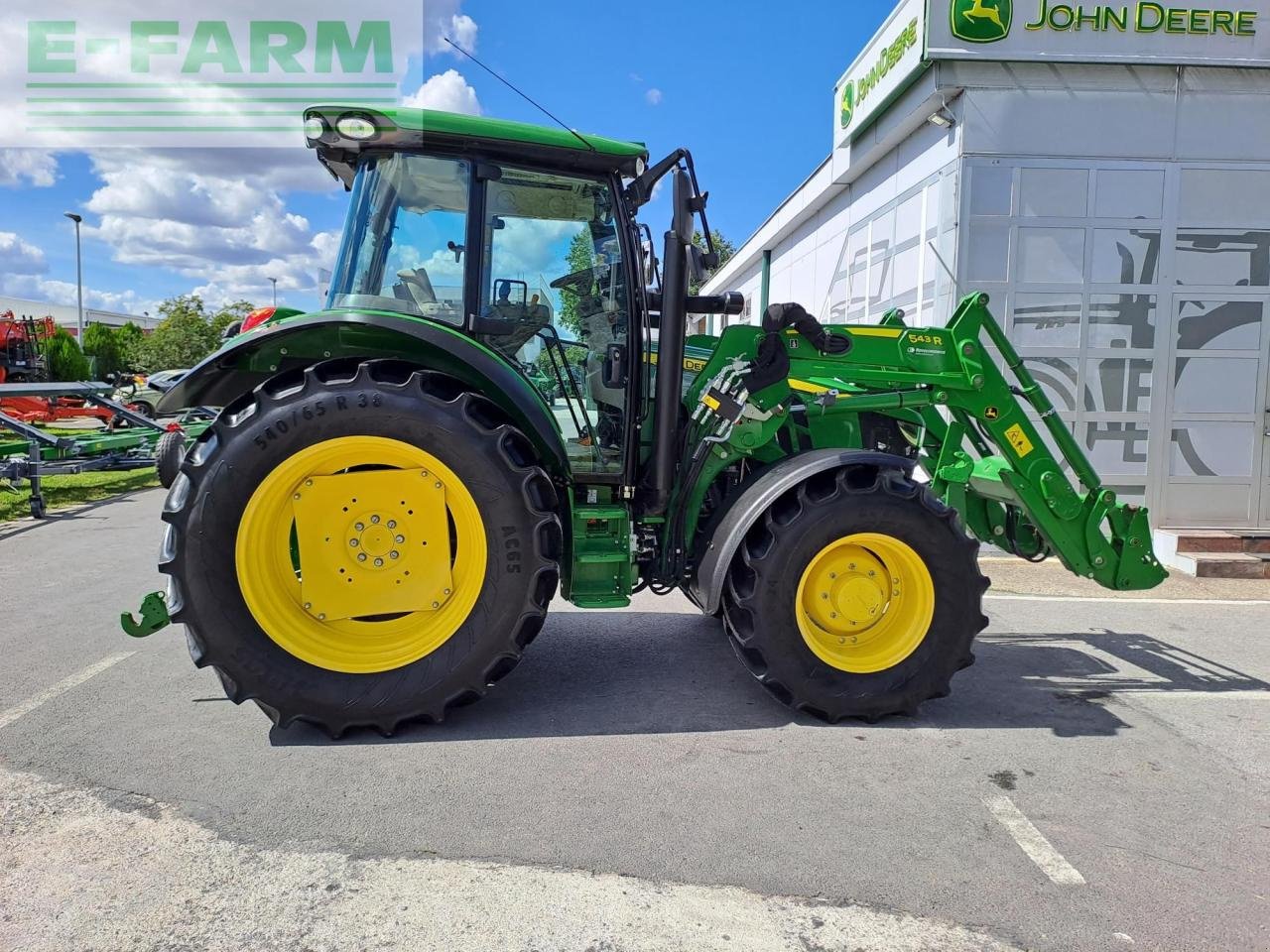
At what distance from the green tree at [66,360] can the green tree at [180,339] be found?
2.45 meters

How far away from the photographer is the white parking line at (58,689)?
3529 millimetres

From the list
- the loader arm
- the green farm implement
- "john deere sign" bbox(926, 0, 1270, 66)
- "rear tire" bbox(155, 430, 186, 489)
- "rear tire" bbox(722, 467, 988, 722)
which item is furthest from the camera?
the green farm implement

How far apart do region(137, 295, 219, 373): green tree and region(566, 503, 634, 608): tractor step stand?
3236cm

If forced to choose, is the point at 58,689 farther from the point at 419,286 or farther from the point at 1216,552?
the point at 1216,552

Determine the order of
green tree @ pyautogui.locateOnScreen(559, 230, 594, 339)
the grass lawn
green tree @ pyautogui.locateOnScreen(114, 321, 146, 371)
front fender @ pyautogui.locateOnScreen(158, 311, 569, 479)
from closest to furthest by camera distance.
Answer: front fender @ pyautogui.locateOnScreen(158, 311, 569, 479)
green tree @ pyautogui.locateOnScreen(559, 230, 594, 339)
the grass lawn
green tree @ pyautogui.locateOnScreen(114, 321, 146, 371)

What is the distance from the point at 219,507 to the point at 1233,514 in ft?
28.6

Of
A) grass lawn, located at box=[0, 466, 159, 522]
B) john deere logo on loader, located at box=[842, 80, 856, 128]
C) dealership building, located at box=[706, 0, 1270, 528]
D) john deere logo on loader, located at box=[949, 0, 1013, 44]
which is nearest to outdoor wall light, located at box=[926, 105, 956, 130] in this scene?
dealership building, located at box=[706, 0, 1270, 528]

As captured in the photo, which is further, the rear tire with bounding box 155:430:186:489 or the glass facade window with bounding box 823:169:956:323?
the glass facade window with bounding box 823:169:956:323

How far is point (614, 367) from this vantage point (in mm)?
3846

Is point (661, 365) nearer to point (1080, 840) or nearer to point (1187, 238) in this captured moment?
point (1080, 840)

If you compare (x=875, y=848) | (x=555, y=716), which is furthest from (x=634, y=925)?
(x=555, y=716)

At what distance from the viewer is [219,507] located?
10.6 feet

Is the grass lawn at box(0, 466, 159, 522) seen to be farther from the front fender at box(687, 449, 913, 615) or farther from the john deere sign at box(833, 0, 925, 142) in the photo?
the john deere sign at box(833, 0, 925, 142)

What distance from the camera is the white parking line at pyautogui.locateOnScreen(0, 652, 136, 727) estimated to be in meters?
3.53
